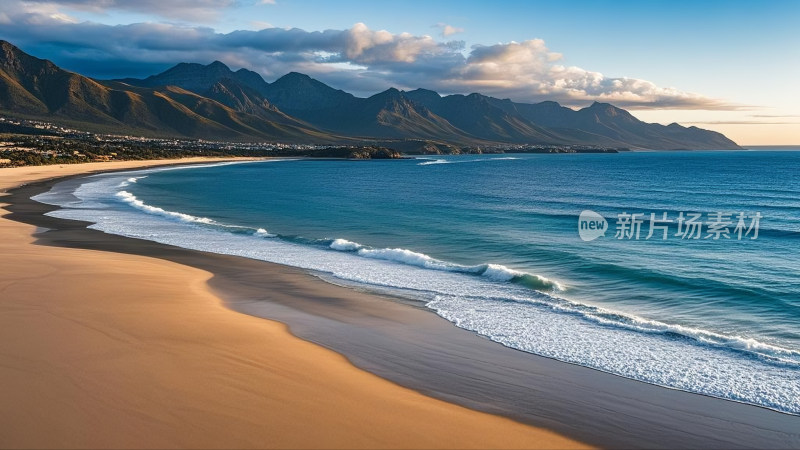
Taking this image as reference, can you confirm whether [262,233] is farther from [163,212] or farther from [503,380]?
[503,380]

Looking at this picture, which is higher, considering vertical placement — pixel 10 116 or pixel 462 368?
pixel 10 116

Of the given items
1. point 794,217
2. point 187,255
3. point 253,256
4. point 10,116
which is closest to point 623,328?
point 253,256

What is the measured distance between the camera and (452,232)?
29531mm

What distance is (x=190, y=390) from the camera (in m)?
8.31

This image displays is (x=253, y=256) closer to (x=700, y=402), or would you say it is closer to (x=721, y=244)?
(x=700, y=402)

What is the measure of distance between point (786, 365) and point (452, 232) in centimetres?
1939

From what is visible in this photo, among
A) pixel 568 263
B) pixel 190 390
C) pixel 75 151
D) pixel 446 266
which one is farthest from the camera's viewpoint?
pixel 75 151

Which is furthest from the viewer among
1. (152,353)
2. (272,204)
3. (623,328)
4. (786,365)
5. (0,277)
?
(272,204)

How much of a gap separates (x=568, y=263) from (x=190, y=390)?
1604 cm

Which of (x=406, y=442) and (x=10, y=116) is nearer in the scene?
(x=406, y=442)

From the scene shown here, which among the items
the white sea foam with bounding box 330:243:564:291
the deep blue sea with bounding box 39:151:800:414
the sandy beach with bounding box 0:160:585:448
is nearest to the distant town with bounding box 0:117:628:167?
the deep blue sea with bounding box 39:151:800:414

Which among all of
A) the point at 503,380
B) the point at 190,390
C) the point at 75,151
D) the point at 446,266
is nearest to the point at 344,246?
the point at 446,266

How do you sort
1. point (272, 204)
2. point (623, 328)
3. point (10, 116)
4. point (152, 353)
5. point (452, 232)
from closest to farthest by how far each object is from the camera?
point (152, 353), point (623, 328), point (452, 232), point (272, 204), point (10, 116)

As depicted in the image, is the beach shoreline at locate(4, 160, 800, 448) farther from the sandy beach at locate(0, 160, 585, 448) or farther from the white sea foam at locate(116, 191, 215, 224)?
the white sea foam at locate(116, 191, 215, 224)
